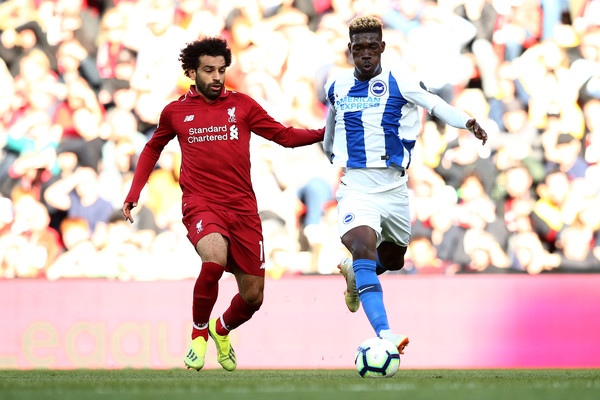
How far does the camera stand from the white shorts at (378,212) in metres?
5.74

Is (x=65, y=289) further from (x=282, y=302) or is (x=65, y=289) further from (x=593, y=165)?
(x=593, y=165)

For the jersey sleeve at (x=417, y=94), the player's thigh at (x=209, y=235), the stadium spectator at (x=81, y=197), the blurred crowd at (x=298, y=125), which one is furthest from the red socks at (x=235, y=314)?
the stadium spectator at (x=81, y=197)

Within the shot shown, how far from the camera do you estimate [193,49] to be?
20.5 feet

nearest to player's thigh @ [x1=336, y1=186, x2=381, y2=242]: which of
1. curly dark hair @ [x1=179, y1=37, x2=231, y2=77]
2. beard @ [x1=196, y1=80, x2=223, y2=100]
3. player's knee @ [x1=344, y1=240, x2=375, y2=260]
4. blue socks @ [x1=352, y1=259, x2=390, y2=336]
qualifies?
player's knee @ [x1=344, y1=240, x2=375, y2=260]

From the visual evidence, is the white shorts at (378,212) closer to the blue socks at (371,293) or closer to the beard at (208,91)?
the blue socks at (371,293)

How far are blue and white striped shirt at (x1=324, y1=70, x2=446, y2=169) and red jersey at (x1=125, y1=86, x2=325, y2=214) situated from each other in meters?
0.42

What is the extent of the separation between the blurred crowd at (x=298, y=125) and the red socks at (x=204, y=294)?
2505 millimetres

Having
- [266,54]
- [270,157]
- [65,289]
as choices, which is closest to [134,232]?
[65,289]

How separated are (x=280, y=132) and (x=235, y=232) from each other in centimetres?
69

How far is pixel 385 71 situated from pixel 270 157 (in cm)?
280

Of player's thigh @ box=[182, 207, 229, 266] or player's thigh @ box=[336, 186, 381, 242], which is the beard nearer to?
player's thigh @ box=[182, 207, 229, 266]

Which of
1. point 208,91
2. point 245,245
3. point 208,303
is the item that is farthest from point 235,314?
point 208,91

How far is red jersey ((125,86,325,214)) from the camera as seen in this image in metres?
6.03

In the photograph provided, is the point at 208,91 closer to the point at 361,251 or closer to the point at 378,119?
the point at 378,119
